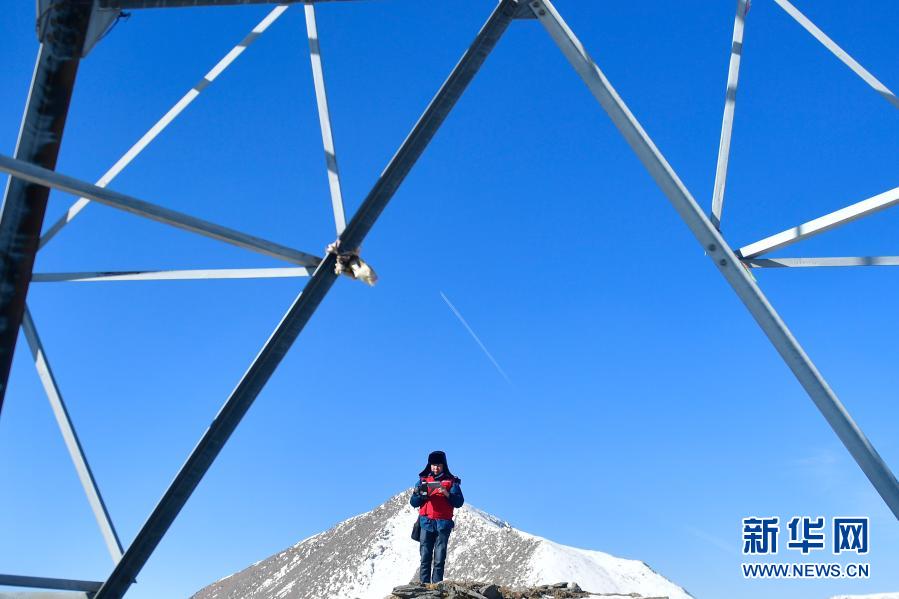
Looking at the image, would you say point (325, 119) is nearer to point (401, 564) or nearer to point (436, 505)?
point (436, 505)

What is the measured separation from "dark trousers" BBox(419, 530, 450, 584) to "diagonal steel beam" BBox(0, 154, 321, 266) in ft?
12.2

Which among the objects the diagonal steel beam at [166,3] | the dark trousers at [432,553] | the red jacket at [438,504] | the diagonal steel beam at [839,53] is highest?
the diagonal steel beam at [839,53]

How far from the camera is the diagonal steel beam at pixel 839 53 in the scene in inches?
274

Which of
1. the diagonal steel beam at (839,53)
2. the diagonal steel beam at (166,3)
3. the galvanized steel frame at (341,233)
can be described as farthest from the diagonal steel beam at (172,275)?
the diagonal steel beam at (839,53)

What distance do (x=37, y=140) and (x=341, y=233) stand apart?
8.24 feet

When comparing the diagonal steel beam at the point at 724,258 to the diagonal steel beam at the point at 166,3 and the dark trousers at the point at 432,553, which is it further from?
the dark trousers at the point at 432,553

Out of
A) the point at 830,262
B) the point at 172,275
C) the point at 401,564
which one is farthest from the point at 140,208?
the point at 401,564

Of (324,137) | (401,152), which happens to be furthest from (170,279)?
(401,152)

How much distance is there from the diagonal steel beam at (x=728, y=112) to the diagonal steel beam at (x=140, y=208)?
351 centimetres

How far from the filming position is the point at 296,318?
7.50m

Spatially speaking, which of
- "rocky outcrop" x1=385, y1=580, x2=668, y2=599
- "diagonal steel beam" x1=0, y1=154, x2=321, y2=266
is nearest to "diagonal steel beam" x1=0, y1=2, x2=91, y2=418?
"diagonal steel beam" x1=0, y1=154, x2=321, y2=266

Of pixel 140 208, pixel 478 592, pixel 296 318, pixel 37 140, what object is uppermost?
pixel 37 140

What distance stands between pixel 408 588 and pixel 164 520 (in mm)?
2171

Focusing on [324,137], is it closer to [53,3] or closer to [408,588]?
[53,3]
